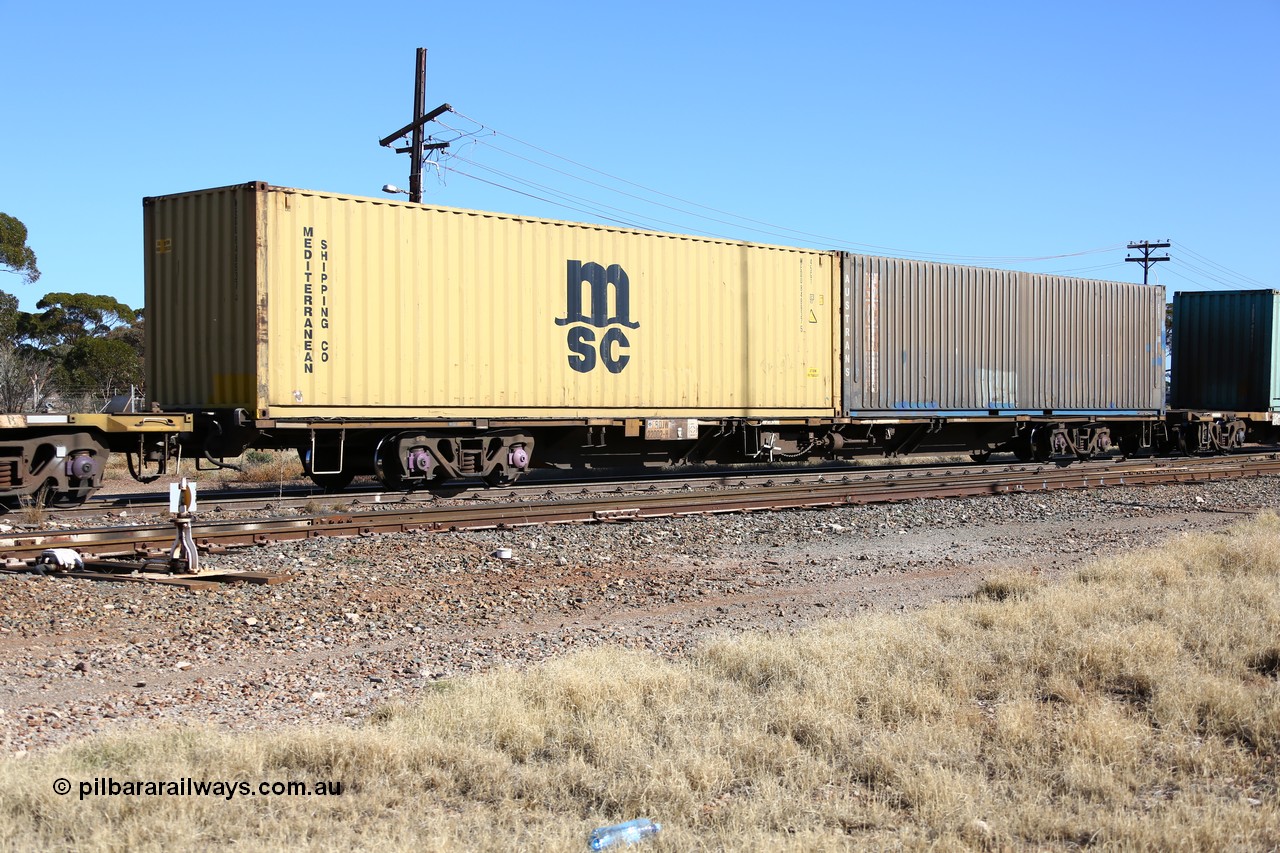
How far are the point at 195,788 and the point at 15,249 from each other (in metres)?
40.9

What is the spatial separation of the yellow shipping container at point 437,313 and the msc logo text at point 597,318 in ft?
0.07

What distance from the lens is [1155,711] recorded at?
5371 mm

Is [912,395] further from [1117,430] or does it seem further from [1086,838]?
[1086,838]

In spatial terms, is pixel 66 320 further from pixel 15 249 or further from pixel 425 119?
pixel 425 119

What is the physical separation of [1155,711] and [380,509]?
934cm

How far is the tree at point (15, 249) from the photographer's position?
38.2 meters

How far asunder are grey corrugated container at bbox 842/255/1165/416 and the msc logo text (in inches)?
171

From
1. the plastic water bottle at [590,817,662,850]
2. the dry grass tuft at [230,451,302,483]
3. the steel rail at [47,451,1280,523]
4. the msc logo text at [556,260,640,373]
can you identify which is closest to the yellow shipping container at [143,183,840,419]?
the msc logo text at [556,260,640,373]

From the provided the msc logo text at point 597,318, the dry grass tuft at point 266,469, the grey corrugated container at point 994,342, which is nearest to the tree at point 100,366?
the dry grass tuft at point 266,469

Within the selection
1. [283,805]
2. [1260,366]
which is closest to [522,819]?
[283,805]

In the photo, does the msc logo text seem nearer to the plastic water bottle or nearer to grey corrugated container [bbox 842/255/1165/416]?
grey corrugated container [bbox 842/255/1165/416]

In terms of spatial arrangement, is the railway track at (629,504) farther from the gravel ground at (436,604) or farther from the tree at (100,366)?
the tree at (100,366)

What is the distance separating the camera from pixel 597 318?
1477 cm

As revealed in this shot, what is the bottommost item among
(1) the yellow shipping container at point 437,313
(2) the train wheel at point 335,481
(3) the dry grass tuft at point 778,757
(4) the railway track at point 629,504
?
(3) the dry grass tuft at point 778,757
